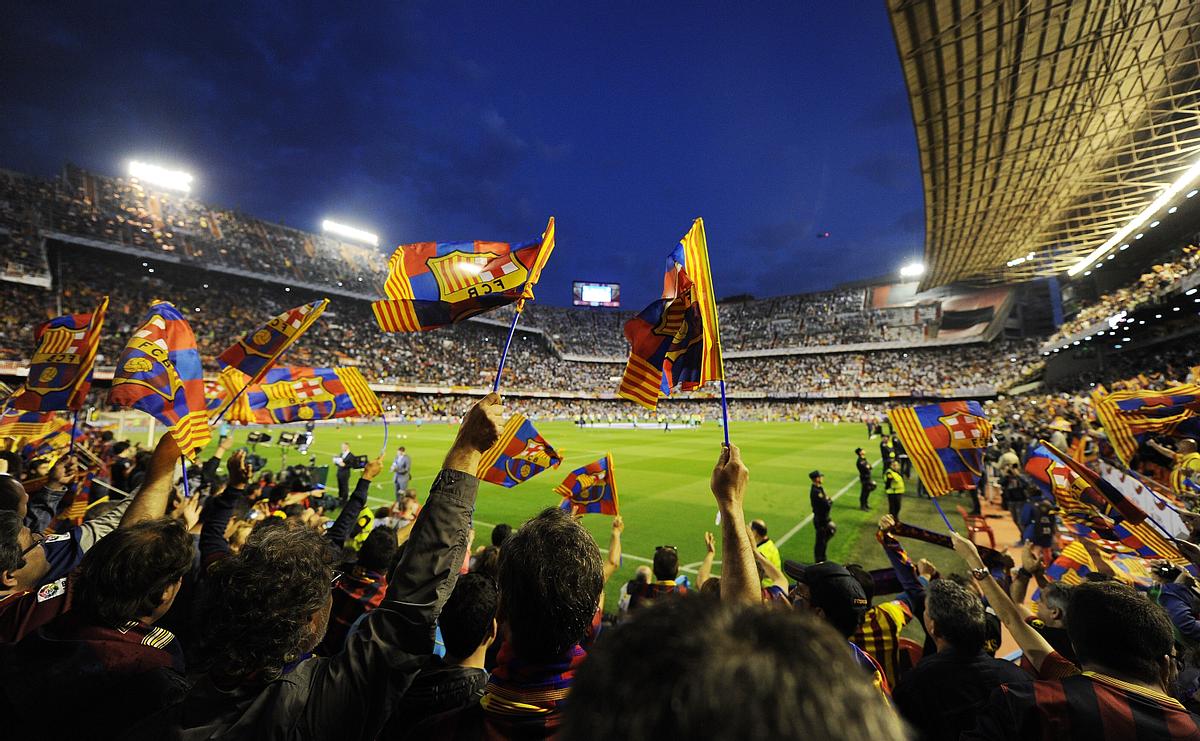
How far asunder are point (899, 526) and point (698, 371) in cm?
232

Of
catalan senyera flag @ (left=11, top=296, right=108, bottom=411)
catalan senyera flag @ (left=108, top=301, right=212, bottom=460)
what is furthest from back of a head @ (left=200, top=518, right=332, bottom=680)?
catalan senyera flag @ (left=11, top=296, right=108, bottom=411)

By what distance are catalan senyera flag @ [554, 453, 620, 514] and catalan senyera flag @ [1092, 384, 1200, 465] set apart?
7155 millimetres

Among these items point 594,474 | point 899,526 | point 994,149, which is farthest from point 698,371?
point 994,149

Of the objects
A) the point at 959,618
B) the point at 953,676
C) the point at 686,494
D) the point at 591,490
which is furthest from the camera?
the point at 686,494

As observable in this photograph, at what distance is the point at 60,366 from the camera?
683cm

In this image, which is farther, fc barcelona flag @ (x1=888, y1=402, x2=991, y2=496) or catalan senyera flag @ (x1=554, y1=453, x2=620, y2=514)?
catalan senyera flag @ (x1=554, y1=453, x2=620, y2=514)

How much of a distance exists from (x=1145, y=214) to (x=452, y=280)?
117 ft

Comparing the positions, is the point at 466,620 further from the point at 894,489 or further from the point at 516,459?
the point at 894,489

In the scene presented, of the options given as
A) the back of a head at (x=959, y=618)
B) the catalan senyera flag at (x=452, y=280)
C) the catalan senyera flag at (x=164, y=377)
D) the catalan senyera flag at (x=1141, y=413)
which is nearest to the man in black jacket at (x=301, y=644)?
the back of a head at (x=959, y=618)

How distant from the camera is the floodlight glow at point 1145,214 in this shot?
69.6 ft

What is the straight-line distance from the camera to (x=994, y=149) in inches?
750

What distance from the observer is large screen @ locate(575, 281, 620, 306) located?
8750 centimetres

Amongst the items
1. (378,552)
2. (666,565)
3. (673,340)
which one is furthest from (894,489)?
(378,552)

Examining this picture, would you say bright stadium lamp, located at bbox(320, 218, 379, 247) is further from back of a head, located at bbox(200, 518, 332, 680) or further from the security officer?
back of a head, located at bbox(200, 518, 332, 680)
